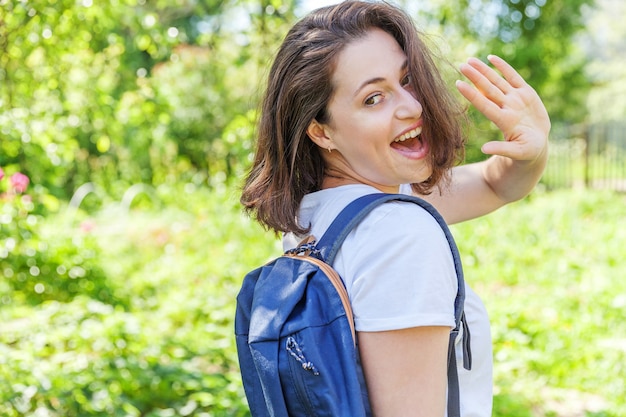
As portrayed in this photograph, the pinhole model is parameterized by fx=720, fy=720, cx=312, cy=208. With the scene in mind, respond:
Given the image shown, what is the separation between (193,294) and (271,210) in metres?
4.49

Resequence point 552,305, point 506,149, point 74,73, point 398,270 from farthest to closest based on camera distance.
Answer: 1. point 552,305
2. point 74,73
3. point 506,149
4. point 398,270

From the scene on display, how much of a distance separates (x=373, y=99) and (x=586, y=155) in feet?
40.1

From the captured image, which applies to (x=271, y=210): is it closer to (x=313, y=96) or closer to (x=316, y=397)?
(x=313, y=96)

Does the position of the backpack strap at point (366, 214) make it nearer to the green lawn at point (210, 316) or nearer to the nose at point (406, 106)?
the nose at point (406, 106)

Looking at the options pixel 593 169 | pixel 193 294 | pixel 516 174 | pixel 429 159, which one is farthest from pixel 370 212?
pixel 593 169

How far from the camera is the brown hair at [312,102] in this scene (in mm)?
1312

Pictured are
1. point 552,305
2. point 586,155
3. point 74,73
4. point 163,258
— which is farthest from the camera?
point 586,155

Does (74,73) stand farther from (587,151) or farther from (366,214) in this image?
(587,151)

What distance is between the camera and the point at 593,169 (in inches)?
490

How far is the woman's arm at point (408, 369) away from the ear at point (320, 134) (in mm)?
387

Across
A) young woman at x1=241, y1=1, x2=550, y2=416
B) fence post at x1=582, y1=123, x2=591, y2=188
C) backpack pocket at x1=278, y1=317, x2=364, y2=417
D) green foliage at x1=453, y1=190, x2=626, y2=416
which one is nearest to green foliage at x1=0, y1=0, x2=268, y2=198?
young woman at x1=241, y1=1, x2=550, y2=416

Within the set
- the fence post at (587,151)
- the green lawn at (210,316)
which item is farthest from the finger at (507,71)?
the fence post at (587,151)

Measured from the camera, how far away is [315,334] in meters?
1.15

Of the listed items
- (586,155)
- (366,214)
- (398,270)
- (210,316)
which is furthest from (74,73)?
(586,155)
